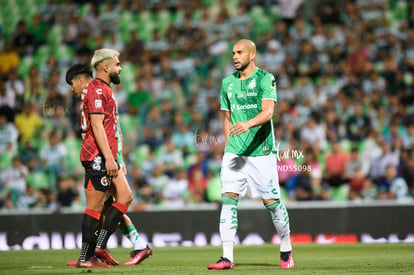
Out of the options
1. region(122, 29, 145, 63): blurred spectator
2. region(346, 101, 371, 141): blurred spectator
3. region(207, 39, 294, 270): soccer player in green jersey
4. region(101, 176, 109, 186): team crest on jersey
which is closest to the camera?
region(207, 39, 294, 270): soccer player in green jersey

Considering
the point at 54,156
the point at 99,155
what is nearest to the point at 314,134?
the point at 54,156

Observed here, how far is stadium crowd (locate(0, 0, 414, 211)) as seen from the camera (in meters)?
15.6

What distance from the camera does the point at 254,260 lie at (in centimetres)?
1025

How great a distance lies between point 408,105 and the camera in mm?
17859

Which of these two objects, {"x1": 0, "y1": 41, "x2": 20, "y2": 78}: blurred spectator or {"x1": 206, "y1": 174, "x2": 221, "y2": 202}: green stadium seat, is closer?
{"x1": 206, "y1": 174, "x2": 221, "y2": 202}: green stadium seat

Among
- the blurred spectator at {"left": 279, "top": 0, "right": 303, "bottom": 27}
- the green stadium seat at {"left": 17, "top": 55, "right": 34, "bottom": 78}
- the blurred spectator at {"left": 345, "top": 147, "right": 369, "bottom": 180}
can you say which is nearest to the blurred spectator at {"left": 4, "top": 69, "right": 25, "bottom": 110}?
the green stadium seat at {"left": 17, "top": 55, "right": 34, "bottom": 78}

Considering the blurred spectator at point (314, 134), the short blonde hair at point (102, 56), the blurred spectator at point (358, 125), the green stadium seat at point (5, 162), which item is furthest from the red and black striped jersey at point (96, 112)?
the blurred spectator at point (358, 125)

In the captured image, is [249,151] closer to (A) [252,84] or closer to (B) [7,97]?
(A) [252,84]

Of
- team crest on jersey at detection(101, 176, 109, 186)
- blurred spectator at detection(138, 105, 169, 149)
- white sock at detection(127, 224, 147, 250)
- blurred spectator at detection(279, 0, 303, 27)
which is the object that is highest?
blurred spectator at detection(279, 0, 303, 27)

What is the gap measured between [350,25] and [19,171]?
8.26 metres

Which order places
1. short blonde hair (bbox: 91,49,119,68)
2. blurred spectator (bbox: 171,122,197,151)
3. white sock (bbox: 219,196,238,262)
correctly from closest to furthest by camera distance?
white sock (bbox: 219,196,238,262) < short blonde hair (bbox: 91,49,119,68) < blurred spectator (bbox: 171,122,197,151)

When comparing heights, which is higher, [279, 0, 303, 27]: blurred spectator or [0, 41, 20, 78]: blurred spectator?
[279, 0, 303, 27]: blurred spectator

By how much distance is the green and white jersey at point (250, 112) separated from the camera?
28.8 feet

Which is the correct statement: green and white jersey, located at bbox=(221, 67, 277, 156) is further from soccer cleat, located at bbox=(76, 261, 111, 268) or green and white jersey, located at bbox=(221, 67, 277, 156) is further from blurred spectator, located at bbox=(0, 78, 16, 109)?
blurred spectator, located at bbox=(0, 78, 16, 109)
